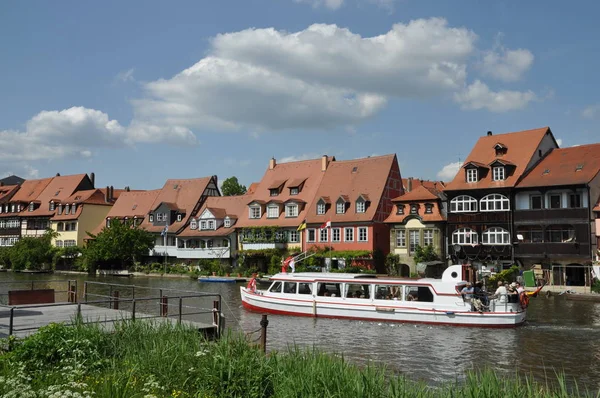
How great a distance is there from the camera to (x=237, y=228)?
7044cm

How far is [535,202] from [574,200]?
3.30m

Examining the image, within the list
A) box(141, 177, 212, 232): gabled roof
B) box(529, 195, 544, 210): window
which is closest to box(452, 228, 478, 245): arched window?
box(529, 195, 544, 210): window

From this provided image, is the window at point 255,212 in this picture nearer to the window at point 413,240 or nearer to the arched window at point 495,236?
the window at point 413,240

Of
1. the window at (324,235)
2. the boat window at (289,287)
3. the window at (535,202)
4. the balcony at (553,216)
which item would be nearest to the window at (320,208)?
the window at (324,235)

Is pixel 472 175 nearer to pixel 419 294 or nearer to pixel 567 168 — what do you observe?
pixel 567 168

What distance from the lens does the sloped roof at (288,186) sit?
220 feet

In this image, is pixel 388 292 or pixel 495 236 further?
pixel 495 236

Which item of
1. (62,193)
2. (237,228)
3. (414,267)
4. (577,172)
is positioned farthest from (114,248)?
(577,172)

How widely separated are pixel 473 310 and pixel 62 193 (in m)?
80.3

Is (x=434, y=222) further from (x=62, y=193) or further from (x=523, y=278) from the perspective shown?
(x=62, y=193)

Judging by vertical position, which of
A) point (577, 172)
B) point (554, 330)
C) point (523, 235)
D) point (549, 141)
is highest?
point (549, 141)

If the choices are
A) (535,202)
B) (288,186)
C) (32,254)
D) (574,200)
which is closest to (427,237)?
(535,202)

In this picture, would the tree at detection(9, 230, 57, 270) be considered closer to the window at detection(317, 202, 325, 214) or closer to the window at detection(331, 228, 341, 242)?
the window at detection(317, 202, 325, 214)

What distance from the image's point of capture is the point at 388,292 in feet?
108
